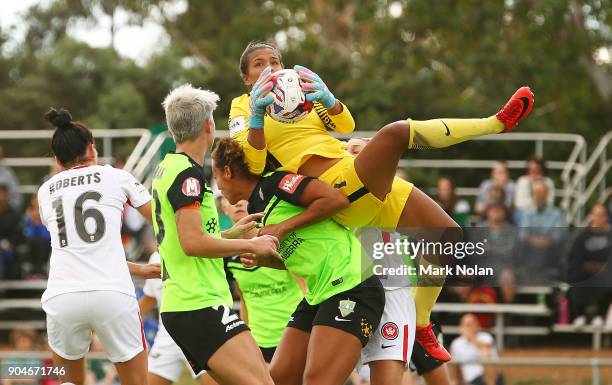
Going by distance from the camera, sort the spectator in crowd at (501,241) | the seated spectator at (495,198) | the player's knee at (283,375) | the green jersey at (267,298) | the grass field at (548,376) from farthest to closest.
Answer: the seated spectator at (495,198), the spectator in crowd at (501,241), the grass field at (548,376), the green jersey at (267,298), the player's knee at (283,375)

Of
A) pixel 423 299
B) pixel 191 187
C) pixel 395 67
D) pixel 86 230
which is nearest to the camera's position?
pixel 191 187

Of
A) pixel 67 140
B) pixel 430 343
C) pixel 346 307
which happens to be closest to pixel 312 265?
pixel 346 307

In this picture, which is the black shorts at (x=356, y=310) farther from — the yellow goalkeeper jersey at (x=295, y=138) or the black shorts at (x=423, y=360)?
the black shorts at (x=423, y=360)

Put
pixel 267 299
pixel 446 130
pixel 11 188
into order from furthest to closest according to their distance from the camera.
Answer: pixel 11 188 → pixel 267 299 → pixel 446 130

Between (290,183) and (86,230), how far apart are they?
1214mm

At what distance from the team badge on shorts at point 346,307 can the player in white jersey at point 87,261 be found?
3.97ft

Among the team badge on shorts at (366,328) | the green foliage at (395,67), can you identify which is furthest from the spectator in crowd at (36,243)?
the team badge on shorts at (366,328)

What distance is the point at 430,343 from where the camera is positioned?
781cm

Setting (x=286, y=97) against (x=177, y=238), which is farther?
(x=286, y=97)

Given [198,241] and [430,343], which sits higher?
[198,241]

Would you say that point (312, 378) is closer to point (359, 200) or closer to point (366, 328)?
point (366, 328)

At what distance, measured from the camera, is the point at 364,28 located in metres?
28.2

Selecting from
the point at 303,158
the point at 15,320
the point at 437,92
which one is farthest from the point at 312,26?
the point at 303,158

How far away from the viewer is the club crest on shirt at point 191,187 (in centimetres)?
630
